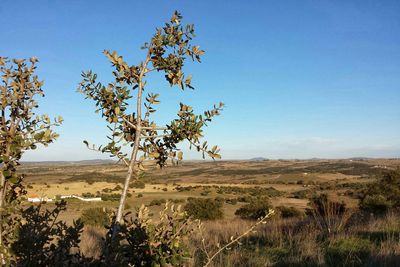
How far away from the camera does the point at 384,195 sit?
823 inches

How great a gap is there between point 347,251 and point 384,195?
1525 centimetres

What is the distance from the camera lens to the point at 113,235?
249 centimetres

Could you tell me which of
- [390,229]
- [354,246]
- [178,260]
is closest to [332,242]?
[354,246]

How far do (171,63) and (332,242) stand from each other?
7.17 meters

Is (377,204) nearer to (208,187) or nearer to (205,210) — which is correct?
(205,210)

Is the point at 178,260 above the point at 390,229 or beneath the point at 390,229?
above

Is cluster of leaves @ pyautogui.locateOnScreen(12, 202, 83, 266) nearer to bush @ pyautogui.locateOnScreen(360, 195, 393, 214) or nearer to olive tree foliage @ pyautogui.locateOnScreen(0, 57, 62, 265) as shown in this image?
olive tree foliage @ pyautogui.locateOnScreen(0, 57, 62, 265)

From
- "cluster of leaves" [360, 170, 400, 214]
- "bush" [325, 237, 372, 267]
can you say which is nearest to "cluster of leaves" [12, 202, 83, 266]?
"bush" [325, 237, 372, 267]

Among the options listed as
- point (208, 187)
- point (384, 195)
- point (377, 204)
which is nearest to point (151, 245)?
point (377, 204)

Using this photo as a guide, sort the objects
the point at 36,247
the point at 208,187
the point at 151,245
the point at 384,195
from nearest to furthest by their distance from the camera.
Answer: the point at 151,245, the point at 36,247, the point at 384,195, the point at 208,187

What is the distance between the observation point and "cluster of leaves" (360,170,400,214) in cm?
1934

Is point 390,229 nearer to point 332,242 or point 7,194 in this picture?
point 332,242

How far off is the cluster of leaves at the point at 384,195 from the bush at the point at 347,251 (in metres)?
10.9

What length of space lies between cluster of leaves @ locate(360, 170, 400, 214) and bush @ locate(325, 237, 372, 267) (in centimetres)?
1093
